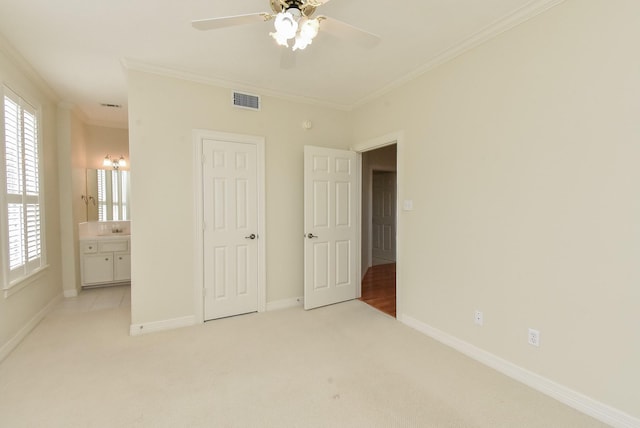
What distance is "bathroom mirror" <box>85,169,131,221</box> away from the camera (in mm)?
4730

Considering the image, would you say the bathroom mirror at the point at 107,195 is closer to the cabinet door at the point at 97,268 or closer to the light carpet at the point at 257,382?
the cabinet door at the point at 97,268

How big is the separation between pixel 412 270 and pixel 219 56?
288cm

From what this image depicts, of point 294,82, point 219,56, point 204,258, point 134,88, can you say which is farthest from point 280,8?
point 204,258

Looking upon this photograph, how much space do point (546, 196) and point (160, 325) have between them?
3618 mm

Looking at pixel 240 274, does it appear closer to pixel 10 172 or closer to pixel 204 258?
pixel 204 258

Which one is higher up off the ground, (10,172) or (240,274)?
(10,172)

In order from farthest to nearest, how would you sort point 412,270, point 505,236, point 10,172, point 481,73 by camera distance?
point 412,270, point 10,172, point 481,73, point 505,236

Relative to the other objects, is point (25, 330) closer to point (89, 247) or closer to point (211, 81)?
point (89, 247)

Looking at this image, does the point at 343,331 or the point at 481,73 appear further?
the point at 343,331

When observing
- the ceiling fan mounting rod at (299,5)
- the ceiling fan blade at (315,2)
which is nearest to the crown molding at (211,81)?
the ceiling fan mounting rod at (299,5)

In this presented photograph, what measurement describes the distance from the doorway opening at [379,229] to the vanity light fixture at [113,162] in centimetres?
427

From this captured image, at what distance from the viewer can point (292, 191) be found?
3688 millimetres

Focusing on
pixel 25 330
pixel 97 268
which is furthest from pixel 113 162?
pixel 25 330

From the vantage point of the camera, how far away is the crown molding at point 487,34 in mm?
1982
